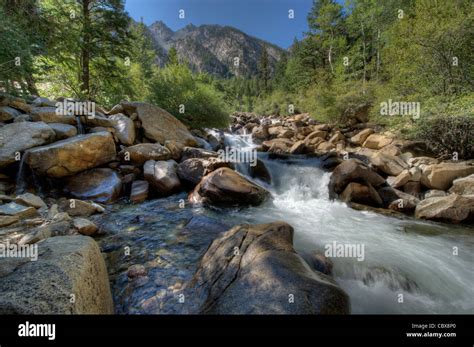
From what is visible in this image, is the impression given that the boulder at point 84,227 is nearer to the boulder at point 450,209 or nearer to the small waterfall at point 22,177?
the small waterfall at point 22,177

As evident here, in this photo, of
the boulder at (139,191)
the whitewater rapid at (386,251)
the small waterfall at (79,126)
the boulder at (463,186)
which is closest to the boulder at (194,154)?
the boulder at (139,191)

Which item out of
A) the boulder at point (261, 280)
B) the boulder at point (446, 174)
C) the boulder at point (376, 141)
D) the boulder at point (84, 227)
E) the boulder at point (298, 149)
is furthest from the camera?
the boulder at point (298, 149)

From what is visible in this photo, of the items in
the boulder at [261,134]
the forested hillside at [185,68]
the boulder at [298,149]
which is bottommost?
the boulder at [298,149]

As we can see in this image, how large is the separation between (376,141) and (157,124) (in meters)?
11.9

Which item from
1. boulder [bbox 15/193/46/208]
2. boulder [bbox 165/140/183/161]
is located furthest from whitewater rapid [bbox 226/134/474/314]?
boulder [bbox 15/193/46/208]

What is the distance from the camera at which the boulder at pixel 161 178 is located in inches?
320

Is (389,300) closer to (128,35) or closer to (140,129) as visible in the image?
(140,129)

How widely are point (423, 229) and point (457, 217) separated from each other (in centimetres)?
110

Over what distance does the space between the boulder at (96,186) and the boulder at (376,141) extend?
1310cm

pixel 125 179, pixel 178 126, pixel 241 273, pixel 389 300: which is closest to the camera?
pixel 241 273

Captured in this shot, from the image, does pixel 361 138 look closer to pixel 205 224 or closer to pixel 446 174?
pixel 446 174
